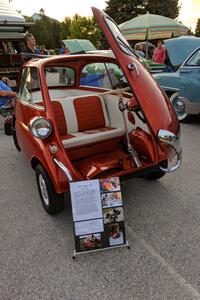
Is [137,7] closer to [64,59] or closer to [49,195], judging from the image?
[64,59]

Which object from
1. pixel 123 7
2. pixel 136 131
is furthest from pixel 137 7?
pixel 136 131

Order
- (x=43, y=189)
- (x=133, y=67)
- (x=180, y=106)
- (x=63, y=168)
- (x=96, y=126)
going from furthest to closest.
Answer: (x=180, y=106)
(x=96, y=126)
(x=43, y=189)
(x=133, y=67)
(x=63, y=168)

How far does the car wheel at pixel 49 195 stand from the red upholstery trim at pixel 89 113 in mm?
Answer: 1051

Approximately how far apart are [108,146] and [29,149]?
960mm

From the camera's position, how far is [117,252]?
2598 millimetres

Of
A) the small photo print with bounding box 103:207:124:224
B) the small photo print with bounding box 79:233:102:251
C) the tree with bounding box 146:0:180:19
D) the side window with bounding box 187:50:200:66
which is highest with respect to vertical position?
the tree with bounding box 146:0:180:19

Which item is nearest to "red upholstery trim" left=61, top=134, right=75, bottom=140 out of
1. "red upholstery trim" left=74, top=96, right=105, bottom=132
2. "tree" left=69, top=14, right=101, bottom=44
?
"red upholstery trim" left=74, top=96, right=105, bottom=132

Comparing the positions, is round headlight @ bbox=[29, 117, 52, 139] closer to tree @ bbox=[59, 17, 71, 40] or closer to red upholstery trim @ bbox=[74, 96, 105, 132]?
red upholstery trim @ bbox=[74, 96, 105, 132]

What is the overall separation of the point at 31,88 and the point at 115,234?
7.05 feet

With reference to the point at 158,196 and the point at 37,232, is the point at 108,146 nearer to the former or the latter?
the point at 158,196

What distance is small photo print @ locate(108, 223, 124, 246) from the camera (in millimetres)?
2582

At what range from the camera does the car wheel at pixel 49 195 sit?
2957mm

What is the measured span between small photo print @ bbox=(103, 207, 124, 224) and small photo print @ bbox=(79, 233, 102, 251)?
15 cm

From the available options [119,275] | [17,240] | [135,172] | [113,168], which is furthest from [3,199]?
[119,275]
